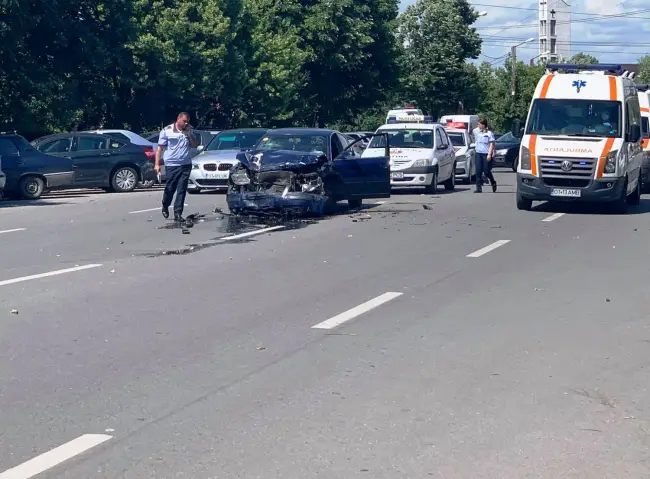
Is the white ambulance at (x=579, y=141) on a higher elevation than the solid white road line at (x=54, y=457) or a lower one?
higher

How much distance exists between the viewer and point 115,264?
495 inches

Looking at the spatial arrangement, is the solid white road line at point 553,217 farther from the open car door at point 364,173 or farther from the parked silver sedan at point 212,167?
the parked silver sedan at point 212,167

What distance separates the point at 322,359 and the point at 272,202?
10.3 m

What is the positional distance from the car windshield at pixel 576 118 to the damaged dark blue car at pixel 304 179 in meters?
3.08

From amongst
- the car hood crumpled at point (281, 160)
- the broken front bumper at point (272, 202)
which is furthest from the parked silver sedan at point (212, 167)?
the broken front bumper at point (272, 202)

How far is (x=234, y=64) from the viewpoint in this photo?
144ft

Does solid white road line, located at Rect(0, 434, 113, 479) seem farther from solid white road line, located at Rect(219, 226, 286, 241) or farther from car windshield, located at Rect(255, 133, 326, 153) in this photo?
car windshield, located at Rect(255, 133, 326, 153)

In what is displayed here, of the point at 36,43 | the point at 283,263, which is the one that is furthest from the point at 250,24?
the point at 283,263

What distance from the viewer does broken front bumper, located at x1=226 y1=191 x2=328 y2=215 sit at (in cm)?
1788

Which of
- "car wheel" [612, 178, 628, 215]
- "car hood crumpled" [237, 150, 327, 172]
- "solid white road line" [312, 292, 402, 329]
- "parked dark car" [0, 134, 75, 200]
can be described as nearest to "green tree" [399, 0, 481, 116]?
"parked dark car" [0, 134, 75, 200]

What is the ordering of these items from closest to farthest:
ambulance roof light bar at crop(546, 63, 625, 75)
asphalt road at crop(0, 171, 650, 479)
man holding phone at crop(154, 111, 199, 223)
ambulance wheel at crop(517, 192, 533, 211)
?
asphalt road at crop(0, 171, 650, 479) → man holding phone at crop(154, 111, 199, 223) → ambulance wheel at crop(517, 192, 533, 211) → ambulance roof light bar at crop(546, 63, 625, 75)

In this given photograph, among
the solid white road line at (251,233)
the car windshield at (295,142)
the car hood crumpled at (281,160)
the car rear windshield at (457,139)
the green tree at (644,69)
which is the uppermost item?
the green tree at (644,69)

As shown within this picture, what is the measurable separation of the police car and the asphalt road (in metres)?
9.74

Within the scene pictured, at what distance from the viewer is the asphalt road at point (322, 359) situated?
216 inches
